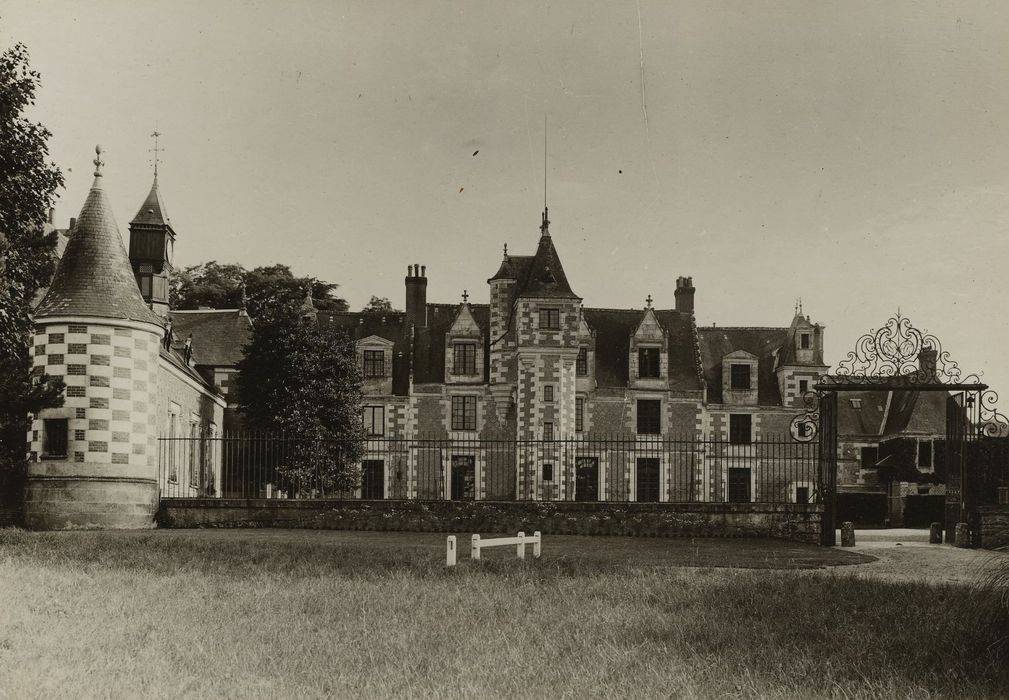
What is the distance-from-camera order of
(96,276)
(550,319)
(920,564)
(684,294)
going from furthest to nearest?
(684,294), (550,319), (96,276), (920,564)

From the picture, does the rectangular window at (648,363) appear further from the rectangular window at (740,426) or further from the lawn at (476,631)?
the lawn at (476,631)

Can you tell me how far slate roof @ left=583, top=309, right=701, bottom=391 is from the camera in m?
41.5

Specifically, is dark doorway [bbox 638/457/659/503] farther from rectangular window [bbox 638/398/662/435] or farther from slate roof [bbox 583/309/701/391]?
slate roof [bbox 583/309/701/391]

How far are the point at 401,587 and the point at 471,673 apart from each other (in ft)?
12.2

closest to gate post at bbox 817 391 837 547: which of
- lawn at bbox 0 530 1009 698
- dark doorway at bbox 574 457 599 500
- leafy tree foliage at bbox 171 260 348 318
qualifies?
lawn at bbox 0 530 1009 698

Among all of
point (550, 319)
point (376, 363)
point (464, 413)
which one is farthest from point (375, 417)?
point (550, 319)

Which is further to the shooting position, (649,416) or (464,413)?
(649,416)

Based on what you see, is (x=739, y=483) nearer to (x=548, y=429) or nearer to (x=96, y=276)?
(x=548, y=429)

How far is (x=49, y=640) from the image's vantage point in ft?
25.2

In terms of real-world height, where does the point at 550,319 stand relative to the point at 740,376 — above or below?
above

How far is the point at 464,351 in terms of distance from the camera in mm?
41219

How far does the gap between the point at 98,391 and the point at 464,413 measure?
19.9 metres

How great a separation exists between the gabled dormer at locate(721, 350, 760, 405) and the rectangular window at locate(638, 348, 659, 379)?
113 inches

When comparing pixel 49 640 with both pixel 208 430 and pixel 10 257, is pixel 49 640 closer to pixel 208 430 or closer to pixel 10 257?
pixel 10 257
